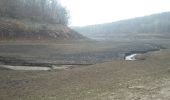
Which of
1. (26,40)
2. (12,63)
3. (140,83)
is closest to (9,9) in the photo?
(26,40)

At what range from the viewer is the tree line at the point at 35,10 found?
269ft

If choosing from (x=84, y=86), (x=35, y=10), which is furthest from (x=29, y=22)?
(x=84, y=86)

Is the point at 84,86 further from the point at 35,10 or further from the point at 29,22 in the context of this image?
the point at 35,10

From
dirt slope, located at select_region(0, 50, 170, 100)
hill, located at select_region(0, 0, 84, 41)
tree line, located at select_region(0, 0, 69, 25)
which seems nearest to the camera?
dirt slope, located at select_region(0, 50, 170, 100)

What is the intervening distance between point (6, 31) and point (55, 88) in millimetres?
50260

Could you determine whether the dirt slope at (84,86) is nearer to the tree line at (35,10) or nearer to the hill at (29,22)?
the hill at (29,22)

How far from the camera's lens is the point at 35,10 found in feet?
326

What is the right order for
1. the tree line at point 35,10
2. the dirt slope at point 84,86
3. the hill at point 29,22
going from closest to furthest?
the dirt slope at point 84,86, the hill at point 29,22, the tree line at point 35,10

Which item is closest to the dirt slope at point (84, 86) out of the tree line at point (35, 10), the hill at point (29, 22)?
the hill at point (29, 22)

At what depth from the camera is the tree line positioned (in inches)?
3227

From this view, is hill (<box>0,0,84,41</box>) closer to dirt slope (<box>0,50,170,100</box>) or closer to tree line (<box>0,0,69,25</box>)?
tree line (<box>0,0,69,25</box>)

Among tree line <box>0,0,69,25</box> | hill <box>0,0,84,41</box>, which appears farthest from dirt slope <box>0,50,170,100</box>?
tree line <box>0,0,69,25</box>

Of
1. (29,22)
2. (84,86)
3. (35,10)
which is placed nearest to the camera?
(84,86)

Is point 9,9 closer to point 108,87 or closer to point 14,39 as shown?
point 14,39
